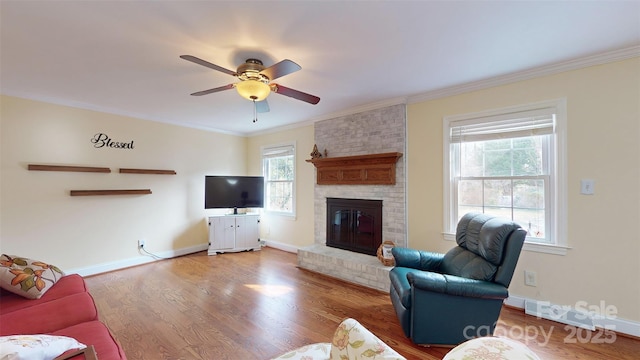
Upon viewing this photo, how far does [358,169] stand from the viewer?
3867 mm

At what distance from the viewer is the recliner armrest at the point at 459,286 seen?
1.89 m

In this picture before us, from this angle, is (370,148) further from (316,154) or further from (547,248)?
(547,248)

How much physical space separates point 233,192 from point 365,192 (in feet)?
8.50

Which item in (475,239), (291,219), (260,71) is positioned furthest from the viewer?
(291,219)

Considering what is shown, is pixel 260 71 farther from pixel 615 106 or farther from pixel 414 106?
pixel 615 106

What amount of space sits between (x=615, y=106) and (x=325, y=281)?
3.41 metres

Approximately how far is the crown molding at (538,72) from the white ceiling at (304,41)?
0.07m

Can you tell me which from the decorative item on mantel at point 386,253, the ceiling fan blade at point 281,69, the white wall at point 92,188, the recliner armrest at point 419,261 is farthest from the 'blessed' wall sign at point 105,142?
the recliner armrest at point 419,261

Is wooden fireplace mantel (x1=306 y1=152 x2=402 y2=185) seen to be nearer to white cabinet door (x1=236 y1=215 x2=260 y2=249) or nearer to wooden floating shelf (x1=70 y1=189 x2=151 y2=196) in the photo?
white cabinet door (x1=236 y1=215 x2=260 y2=249)

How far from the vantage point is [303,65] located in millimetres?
2484

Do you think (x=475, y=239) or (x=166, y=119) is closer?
(x=475, y=239)

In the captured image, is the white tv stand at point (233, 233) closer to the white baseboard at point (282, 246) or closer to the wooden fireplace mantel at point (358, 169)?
the white baseboard at point (282, 246)

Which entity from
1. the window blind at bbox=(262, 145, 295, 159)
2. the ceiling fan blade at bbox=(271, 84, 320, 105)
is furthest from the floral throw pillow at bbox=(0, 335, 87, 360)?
the window blind at bbox=(262, 145, 295, 159)

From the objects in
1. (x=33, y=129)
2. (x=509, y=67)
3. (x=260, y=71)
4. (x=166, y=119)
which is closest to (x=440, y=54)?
(x=509, y=67)
